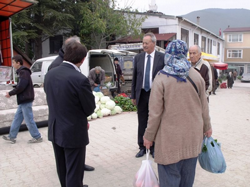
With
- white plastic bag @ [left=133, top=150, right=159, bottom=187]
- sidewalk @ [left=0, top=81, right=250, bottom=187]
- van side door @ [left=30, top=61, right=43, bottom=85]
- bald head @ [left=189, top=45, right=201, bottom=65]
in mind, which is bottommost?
sidewalk @ [left=0, top=81, right=250, bottom=187]

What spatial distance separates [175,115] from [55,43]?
22.0 m

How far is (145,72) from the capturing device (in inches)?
167

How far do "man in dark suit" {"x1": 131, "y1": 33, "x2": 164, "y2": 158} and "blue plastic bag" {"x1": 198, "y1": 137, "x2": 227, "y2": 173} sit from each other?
1.71m

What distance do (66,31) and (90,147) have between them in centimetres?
1742

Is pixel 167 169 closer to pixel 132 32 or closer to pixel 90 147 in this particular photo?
pixel 90 147

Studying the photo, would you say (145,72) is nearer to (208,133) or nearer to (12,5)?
(208,133)

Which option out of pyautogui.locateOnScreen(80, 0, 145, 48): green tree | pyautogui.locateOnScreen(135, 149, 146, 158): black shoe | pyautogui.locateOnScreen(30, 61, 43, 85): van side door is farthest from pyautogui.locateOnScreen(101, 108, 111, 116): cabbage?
pyautogui.locateOnScreen(80, 0, 145, 48): green tree

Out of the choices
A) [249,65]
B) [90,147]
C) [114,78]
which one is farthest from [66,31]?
[249,65]

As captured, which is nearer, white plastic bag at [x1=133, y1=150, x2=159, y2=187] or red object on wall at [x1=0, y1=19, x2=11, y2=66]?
white plastic bag at [x1=133, y1=150, x2=159, y2=187]

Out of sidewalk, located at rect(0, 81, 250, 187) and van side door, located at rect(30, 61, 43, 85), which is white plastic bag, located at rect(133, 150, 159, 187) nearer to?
sidewalk, located at rect(0, 81, 250, 187)

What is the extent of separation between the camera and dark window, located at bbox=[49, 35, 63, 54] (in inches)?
876

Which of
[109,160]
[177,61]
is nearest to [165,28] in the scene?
[109,160]

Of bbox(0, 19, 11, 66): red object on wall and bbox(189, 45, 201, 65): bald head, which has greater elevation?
bbox(0, 19, 11, 66): red object on wall

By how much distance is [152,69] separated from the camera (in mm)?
4188
